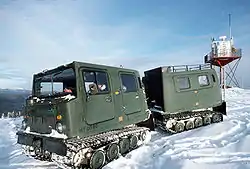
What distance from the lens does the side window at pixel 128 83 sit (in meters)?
7.55

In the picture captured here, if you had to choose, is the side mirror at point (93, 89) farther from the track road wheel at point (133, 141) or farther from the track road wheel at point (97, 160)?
the track road wheel at point (133, 141)

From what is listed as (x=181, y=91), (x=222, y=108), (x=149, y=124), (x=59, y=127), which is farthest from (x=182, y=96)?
(x=59, y=127)

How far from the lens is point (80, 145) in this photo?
18.9 feet

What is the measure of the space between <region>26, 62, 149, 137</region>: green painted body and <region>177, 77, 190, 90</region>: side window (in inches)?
125

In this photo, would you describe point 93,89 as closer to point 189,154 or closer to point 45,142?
point 45,142

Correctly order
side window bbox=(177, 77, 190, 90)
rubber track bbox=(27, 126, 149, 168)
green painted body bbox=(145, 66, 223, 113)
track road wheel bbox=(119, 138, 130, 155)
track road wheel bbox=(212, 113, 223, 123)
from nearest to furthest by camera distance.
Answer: rubber track bbox=(27, 126, 149, 168) → track road wheel bbox=(119, 138, 130, 155) → green painted body bbox=(145, 66, 223, 113) → side window bbox=(177, 77, 190, 90) → track road wheel bbox=(212, 113, 223, 123)

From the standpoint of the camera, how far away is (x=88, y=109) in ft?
19.9

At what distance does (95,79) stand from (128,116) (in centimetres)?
162

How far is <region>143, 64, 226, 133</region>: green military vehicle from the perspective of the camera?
9.98 m

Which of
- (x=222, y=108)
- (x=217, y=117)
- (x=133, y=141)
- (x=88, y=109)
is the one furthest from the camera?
(x=222, y=108)

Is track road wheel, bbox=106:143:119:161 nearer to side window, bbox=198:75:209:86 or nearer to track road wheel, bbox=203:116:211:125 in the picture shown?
track road wheel, bbox=203:116:211:125

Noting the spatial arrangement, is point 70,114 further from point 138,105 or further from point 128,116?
point 138,105

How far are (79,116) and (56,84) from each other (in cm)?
135

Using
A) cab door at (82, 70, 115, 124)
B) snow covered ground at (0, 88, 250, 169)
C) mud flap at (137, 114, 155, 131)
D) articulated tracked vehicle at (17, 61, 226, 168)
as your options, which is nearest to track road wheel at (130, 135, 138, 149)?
articulated tracked vehicle at (17, 61, 226, 168)
